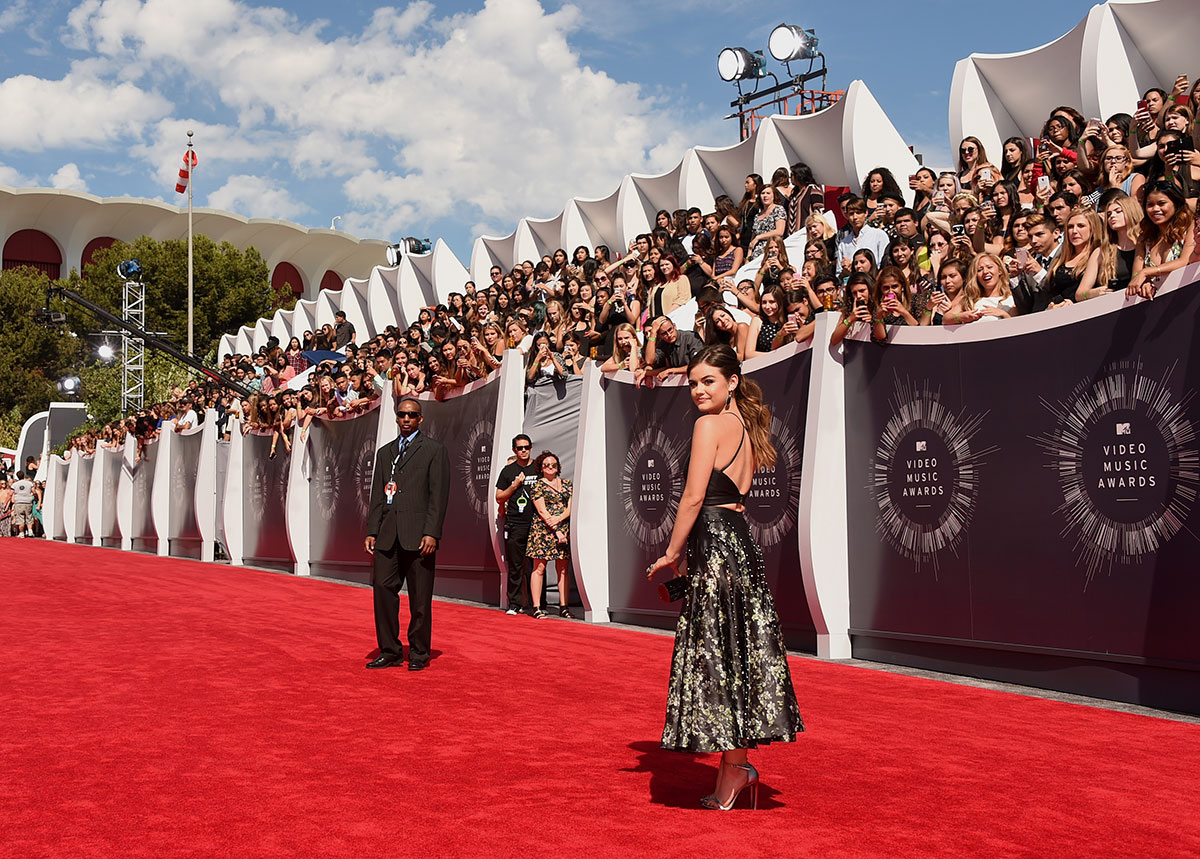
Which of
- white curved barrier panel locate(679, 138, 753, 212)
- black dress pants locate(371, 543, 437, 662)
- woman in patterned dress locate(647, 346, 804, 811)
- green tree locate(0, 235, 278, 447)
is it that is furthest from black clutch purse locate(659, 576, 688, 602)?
green tree locate(0, 235, 278, 447)

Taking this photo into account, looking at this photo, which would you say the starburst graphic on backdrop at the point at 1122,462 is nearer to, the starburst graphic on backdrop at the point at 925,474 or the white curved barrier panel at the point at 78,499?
the starburst graphic on backdrop at the point at 925,474

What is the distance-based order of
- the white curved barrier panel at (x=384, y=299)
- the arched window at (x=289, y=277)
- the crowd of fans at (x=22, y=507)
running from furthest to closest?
the arched window at (x=289, y=277), the white curved barrier panel at (x=384, y=299), the crowd of fans at (x=22, y=507)

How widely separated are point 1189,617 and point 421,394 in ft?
37.2

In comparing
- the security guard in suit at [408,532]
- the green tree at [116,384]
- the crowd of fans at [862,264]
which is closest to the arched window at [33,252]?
the green tree at [116,384]

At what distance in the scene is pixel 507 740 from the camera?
6172mm

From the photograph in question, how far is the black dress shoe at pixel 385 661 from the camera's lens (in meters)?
8.88

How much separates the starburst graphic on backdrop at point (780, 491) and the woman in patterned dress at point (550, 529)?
3.14 m

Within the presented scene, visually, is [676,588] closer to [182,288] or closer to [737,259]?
[737,259]

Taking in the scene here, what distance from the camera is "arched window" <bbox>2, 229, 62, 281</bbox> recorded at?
7419 cm

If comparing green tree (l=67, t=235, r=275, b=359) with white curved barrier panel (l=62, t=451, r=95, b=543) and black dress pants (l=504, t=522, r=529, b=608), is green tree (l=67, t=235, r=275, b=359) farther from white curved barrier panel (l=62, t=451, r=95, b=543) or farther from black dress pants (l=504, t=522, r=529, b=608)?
black dress pants (l=504, t=522, r=529, b=608)

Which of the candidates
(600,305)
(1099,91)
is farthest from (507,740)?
(1099,91)

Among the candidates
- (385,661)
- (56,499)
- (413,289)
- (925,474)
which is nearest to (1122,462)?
(925,474)

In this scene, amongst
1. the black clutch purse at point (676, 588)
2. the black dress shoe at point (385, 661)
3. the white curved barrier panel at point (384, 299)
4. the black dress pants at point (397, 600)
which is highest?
the white curved barrier panel at point (384, 299)

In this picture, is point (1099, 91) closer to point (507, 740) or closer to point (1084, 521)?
point (1084, 521)
